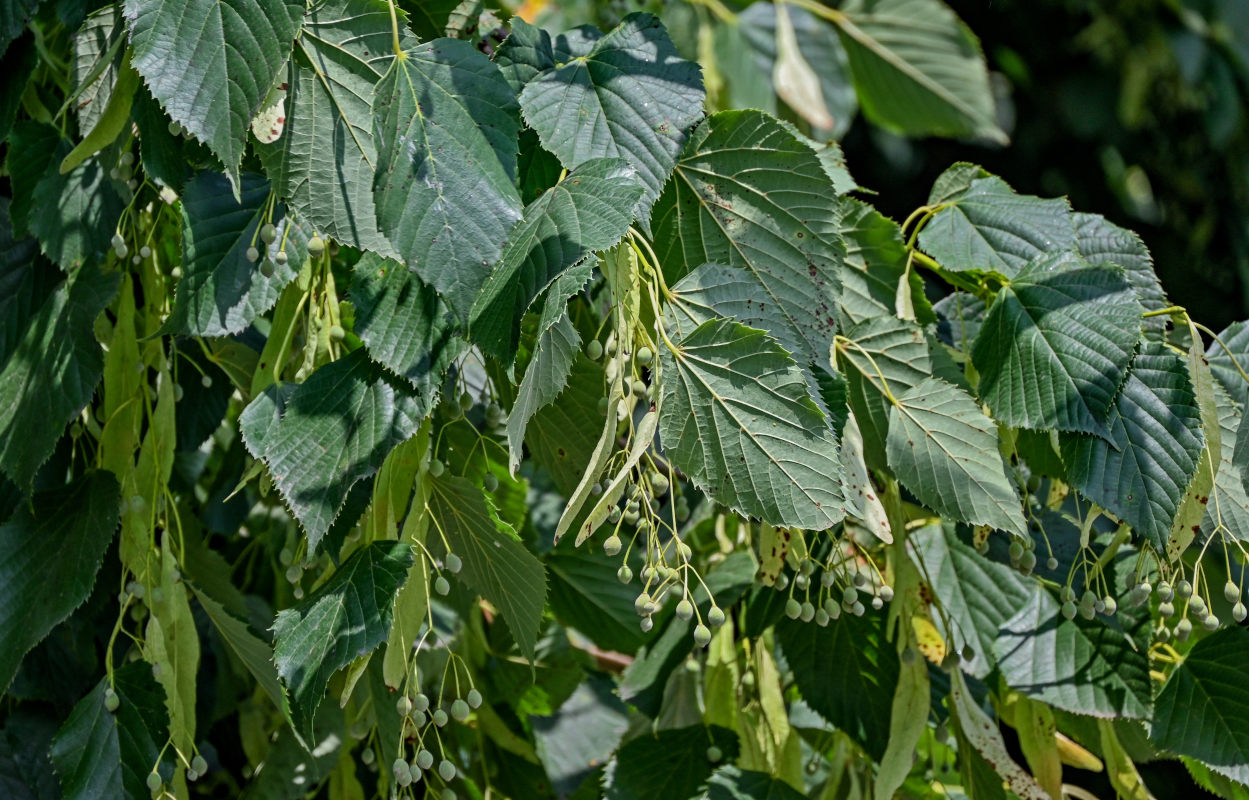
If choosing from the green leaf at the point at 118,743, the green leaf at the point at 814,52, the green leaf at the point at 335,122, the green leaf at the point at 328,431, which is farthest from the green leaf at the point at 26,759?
the green leaf at the point at 814,52

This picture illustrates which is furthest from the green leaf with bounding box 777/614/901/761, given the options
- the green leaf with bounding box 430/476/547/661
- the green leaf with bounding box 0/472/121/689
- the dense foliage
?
the green leaf with bounding box 0/472/121/689

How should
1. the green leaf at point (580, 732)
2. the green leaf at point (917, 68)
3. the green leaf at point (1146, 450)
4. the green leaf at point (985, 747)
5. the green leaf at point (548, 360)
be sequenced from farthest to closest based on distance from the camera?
the green leaf at point (917, 68), the green leaf at point (580, 732), the green leaf at point (985, 747), the green leaf at point (1146, 450), the green leaf at point (548, 360)

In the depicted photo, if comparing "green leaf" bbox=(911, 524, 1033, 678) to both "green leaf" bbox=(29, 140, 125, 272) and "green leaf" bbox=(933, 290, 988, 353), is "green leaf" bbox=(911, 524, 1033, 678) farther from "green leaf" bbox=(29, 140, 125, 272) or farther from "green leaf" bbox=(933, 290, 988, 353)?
"green leaf" bbox=(29, 140, 125, 272)

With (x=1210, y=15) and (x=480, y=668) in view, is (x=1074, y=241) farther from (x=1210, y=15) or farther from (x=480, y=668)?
(x=1210, y=15)

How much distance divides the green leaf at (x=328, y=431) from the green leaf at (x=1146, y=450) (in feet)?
1.20

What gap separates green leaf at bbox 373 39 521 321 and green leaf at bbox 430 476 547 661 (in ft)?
0.43

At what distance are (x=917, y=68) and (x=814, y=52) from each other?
148mm

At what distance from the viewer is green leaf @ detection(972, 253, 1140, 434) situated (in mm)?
596

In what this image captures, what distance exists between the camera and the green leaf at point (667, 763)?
2.43 feet

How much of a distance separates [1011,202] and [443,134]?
15.7 inches

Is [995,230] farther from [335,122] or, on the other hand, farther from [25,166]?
[25,166]

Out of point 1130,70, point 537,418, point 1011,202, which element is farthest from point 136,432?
point 1130,70

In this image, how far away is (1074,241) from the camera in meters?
0.69

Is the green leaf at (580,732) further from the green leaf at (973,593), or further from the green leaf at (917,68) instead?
the green leaf at (917,68)
